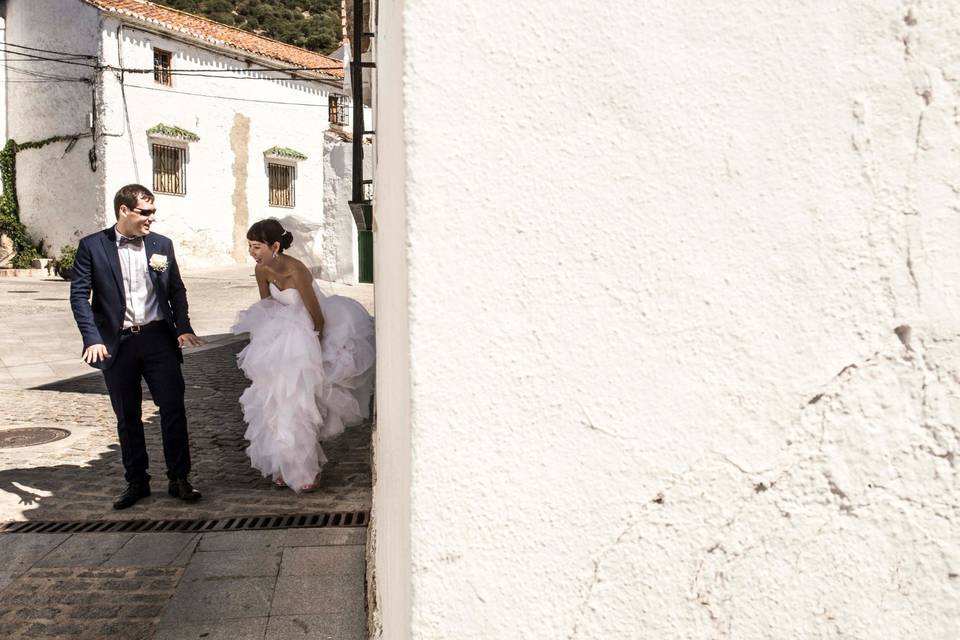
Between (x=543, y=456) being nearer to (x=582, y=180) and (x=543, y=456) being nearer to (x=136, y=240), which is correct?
(x=582, y=180)

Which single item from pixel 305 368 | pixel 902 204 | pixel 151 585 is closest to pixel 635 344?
pixel 902 204

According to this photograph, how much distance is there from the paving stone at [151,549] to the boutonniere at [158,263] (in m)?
1.54

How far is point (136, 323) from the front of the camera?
15.7ft

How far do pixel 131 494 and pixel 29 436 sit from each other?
2405mm

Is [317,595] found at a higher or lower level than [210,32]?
lower

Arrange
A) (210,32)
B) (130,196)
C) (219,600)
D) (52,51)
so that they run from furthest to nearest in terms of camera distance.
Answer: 1. (210,32)
2. (52,51)
3. (130,196)
4. (219,600)

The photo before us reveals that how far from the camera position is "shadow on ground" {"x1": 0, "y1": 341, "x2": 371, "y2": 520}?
4.77 metres

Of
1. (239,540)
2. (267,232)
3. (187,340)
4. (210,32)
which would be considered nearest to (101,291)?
(187,340)

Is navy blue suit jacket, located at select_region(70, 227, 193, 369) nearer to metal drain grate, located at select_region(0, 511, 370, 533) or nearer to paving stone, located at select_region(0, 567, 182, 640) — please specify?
metal drain grate, located at select_region(0, 511, 370, 533)

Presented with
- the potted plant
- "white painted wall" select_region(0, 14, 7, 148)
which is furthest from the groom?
"white painted wall" select_region(0, 14, 7, 148)

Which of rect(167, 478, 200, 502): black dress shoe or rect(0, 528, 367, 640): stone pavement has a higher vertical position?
rect(167, 478, 200, 502): black dress shoe

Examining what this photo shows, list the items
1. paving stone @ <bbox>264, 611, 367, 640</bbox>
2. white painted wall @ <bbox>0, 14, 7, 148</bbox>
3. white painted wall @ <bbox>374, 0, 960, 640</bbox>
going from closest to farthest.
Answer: white painted wall @ <bbox>374, 0, 960, 640</bbox>
paving stone @ <bbox>264, 611, 367, 640</bbox>
white painted wall @ <bbox>0, 14, 7, 148</bbox>

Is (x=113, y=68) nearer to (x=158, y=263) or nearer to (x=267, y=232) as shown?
(x=267, y=232)

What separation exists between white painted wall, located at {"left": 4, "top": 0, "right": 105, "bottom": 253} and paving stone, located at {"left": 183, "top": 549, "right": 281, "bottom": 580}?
22190 mm
